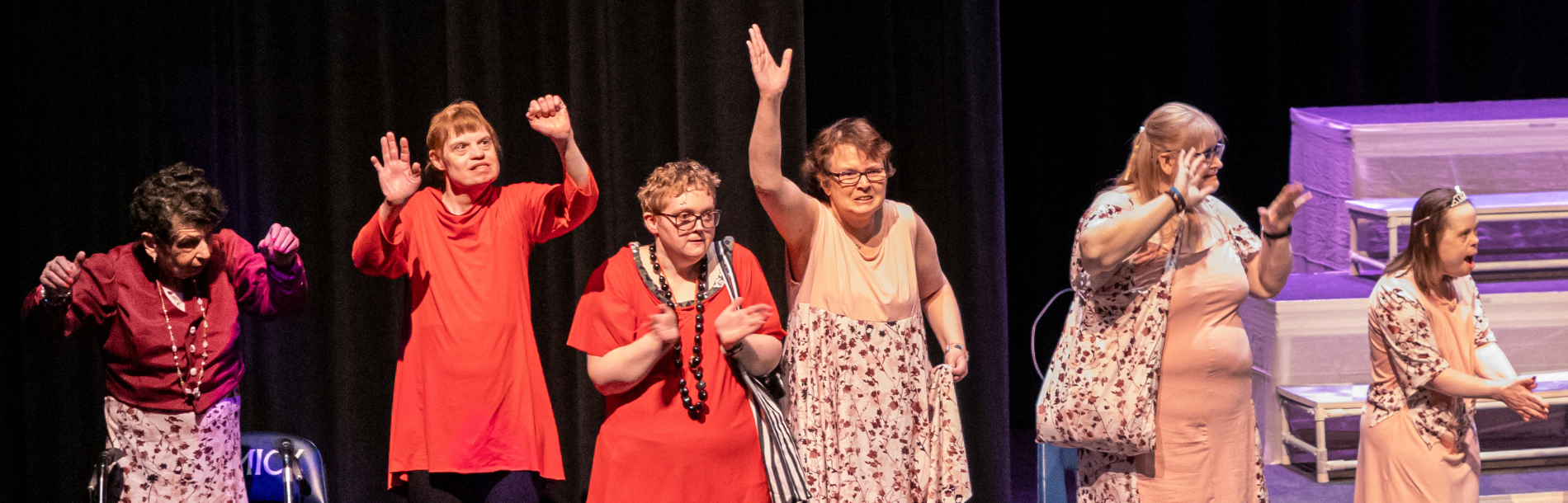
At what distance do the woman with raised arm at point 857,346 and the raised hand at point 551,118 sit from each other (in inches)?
19.2

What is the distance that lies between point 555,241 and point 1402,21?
369 cm

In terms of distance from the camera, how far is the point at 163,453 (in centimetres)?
288

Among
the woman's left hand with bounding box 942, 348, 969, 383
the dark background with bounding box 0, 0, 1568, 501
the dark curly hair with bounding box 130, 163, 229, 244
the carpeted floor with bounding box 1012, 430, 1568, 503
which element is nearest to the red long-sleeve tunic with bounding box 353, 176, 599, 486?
the dark curly hair with bounding box 130, 163, 229, 244

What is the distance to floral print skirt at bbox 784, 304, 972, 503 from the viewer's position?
287 cm

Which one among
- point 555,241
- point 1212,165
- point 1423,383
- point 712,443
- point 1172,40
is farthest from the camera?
point 1172,40

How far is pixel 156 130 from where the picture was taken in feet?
14.1

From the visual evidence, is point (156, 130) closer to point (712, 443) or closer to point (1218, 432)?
point (712, 443)

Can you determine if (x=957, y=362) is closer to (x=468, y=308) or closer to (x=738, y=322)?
(x=738, y=322)

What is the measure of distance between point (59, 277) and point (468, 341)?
2.92ft

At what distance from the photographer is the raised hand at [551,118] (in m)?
3.00

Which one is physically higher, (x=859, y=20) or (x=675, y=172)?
(x=859, y=20)

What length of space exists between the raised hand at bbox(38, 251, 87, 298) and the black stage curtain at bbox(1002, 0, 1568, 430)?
3586 millimetres

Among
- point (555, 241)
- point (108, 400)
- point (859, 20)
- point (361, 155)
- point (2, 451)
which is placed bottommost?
point (2, 451)

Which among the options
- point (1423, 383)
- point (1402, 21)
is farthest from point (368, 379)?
point (1402, 21)
